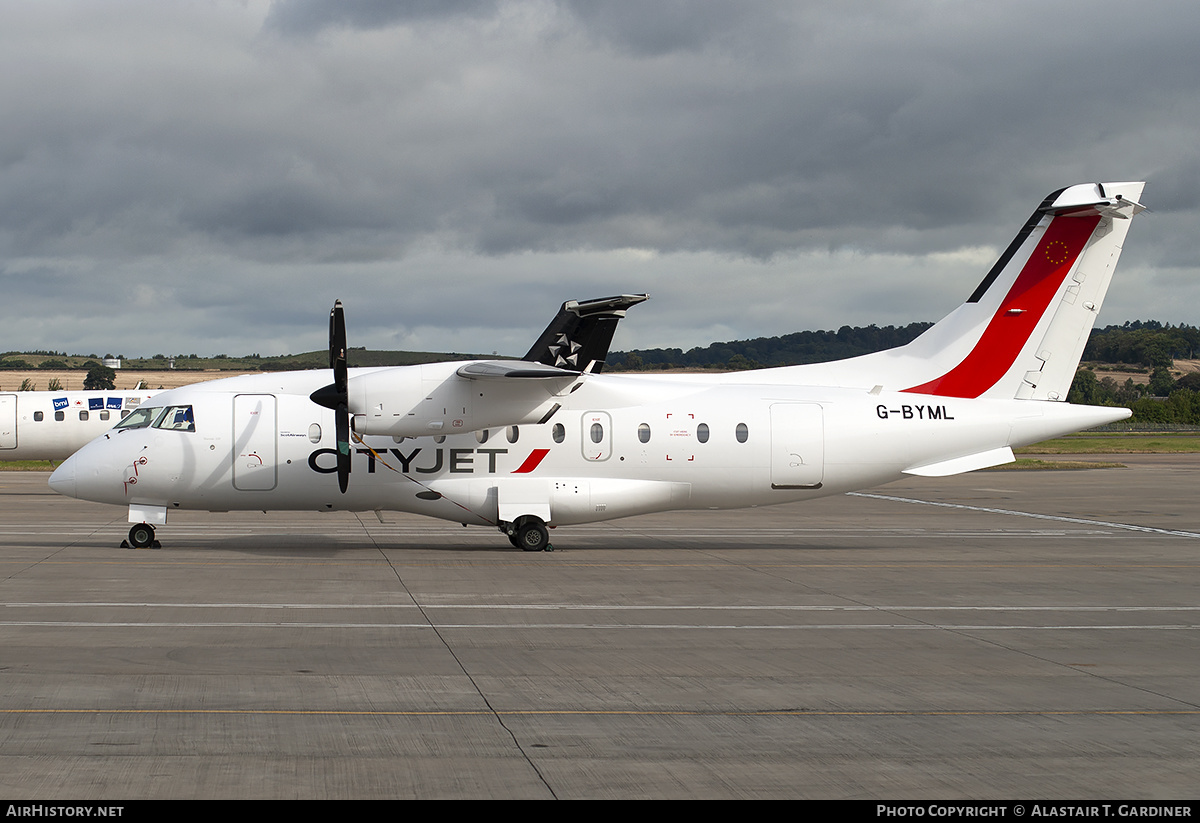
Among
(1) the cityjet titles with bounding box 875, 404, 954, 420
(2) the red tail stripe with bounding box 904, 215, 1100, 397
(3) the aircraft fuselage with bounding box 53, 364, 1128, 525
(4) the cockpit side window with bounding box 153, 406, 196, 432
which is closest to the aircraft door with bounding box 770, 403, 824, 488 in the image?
(3) the aircraft fuselage with bounding box 53, 364, 1128, 525

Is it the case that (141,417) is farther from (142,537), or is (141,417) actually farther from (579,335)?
(579,335)

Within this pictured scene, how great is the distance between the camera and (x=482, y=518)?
2220 centimetres

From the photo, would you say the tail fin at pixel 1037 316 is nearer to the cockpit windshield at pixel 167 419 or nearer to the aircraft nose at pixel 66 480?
the cockpit windshield at pixel 167 419

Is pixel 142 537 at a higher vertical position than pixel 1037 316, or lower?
lower

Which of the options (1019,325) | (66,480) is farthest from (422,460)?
(1019,325)

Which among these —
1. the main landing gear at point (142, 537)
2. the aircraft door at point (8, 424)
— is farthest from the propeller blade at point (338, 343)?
the aircraft door at point (8, 424)

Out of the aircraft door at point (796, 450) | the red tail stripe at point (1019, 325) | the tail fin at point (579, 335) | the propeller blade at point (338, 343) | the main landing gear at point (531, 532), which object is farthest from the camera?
the red tail stripe at point (1019, 325)

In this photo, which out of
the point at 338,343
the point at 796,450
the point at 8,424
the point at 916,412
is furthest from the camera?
the point at 8,424

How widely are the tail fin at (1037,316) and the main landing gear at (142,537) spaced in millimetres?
17470

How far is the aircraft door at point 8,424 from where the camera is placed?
39125mm

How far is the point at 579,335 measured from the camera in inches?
843

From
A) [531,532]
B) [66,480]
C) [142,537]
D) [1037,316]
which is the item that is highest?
[1037,316]

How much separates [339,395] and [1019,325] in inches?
613

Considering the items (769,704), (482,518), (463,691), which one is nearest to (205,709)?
(463,691)
